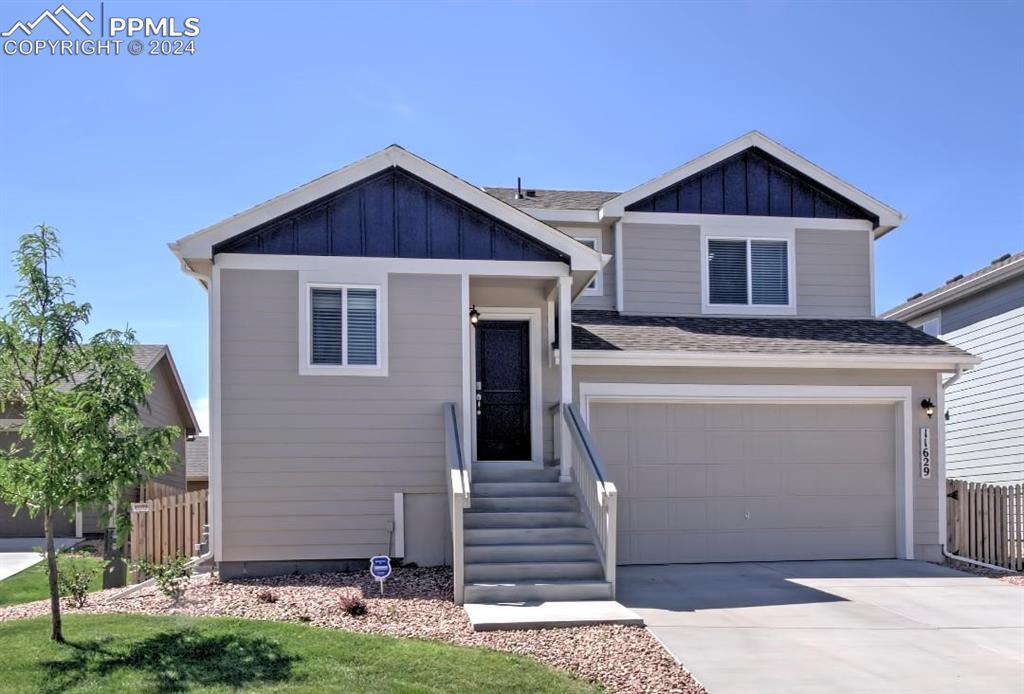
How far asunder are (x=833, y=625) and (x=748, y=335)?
5.49m

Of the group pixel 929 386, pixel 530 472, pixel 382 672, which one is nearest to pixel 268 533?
pixel 530 472

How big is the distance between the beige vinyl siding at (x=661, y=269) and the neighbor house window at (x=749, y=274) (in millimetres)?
270

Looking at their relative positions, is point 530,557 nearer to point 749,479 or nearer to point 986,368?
point 749,479

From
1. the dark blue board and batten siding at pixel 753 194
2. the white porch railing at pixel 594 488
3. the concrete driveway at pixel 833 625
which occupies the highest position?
the dark blue board and batten siding at pixel 753 194

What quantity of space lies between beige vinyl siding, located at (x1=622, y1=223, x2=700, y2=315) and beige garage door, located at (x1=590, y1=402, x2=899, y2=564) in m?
2.14

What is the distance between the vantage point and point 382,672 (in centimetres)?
652

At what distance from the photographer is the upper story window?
11.0m

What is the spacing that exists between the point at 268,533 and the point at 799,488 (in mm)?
7043

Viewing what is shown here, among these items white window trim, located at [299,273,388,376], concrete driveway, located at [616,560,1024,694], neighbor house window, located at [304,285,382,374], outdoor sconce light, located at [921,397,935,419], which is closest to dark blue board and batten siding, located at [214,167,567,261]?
white window trim, located at [299,273,388,376]

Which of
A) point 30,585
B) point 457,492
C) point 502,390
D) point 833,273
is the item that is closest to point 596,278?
point 502,390

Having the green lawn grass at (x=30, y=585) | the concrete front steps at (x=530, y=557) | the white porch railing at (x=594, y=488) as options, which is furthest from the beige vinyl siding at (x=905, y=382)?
the green lawn grass at (x=30, y=585)

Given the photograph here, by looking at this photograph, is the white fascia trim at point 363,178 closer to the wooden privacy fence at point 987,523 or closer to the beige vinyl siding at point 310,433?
the beige vinyl siding at point 310,433

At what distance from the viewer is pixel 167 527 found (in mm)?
11453

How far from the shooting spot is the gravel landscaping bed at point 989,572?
11469 mm
